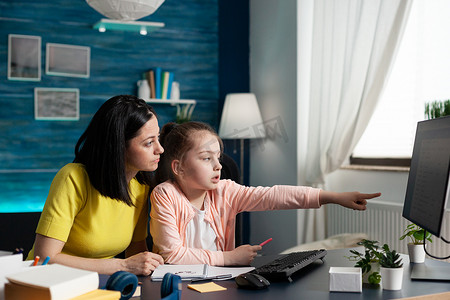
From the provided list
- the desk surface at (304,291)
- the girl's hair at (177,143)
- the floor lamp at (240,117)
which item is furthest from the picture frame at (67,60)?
the desk surface at (304,291)

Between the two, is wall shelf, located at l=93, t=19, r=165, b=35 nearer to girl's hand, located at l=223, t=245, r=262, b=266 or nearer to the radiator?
the radiator

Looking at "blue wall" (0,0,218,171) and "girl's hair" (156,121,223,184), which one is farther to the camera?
"blue wall" (0,0,218,171)

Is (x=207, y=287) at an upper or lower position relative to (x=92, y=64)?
lower

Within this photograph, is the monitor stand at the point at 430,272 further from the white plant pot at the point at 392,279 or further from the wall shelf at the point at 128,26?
the wall shelf at the point at 128,26

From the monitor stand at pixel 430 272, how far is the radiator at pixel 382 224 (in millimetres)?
1219

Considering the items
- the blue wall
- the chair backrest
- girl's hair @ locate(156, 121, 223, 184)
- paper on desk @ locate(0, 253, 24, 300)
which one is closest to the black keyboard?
girl's hair @ locate(156, 121, 223, 184)

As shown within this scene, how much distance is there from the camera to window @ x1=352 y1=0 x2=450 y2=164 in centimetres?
296

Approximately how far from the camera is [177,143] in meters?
1.95

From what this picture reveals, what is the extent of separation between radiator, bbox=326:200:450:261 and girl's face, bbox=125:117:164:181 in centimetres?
170

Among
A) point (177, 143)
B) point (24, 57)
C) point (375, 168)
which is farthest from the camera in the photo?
point (24, 57)

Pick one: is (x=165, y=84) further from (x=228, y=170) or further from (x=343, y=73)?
(x=228, y=170)

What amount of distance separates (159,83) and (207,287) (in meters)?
3.27

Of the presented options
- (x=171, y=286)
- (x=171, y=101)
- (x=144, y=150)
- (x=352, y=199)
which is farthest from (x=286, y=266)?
(x=171, y=101)

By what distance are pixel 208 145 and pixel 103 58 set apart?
2822 millimetres
